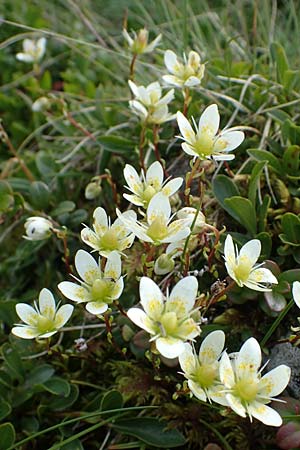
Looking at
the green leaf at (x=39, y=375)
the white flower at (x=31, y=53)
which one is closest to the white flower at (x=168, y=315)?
the green leaf at (x=39, y=375)

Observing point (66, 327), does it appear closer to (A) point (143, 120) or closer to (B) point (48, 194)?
(B) point (48, 194)

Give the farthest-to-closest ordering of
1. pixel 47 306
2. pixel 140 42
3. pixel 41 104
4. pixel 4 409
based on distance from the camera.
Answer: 1. pixel 41 104
2. pixel 140 42
3. pixel 4 409
4. pixel 47 306

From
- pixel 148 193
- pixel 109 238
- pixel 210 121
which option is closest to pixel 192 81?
pixel 210 121

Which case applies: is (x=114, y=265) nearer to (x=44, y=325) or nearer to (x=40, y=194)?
(x=44, y=325)

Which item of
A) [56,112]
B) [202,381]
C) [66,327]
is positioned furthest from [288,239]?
[56,112]

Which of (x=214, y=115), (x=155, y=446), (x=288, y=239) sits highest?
(x=214, y=115)
